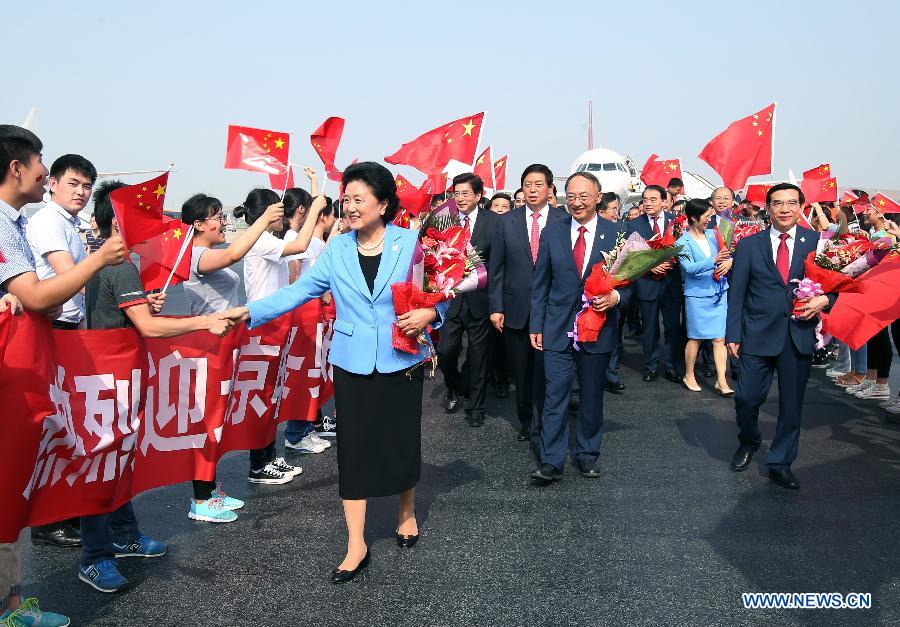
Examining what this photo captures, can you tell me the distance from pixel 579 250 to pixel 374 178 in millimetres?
2069

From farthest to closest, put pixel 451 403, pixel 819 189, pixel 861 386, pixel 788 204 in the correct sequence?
pixel 819 189 → pixel 861 386 → pixel 451 403 → pixel 788 204

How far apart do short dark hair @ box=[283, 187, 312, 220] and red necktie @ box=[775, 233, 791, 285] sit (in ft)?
12.2

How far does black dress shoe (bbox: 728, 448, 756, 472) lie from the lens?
6.03 metres

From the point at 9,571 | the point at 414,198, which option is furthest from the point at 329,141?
the point at 9,571

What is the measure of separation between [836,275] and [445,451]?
3.30 metres

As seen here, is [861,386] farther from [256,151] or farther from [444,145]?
[256,151]

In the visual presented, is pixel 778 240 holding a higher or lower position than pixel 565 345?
higher

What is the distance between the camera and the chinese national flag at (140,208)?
134 inches

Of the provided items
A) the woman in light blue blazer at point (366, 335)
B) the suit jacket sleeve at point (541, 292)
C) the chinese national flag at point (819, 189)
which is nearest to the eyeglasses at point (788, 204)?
the suit jacket sleeve at point (541, 292)

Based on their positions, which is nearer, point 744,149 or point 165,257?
point 165,257

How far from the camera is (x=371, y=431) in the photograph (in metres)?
4.39

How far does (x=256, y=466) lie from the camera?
586cm

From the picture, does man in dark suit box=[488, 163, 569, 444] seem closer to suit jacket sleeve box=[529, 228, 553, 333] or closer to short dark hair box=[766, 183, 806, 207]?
suit jacket sleeve box=[529, 228, 553, 333]

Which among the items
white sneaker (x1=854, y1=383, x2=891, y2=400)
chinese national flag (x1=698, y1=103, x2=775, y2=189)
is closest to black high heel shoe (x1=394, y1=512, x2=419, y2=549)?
chinese national flag (x1=698, y1=103, x2=775, y2=189)
